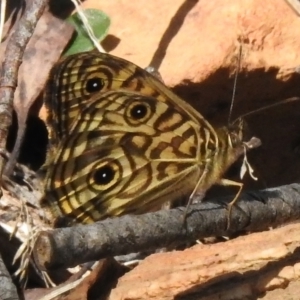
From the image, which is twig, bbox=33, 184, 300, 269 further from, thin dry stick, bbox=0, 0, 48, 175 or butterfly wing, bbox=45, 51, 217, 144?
thin dry stick, bbox=0, 0, 48, 175

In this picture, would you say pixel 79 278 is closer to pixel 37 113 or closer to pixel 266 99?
pixel 37 113

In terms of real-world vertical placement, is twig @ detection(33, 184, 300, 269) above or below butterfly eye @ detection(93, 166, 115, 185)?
below

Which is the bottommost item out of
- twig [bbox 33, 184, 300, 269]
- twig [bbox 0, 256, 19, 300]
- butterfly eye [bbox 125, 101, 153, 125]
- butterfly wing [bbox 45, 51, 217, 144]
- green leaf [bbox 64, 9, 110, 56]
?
twig [bbox 0, 256, 19, 300]

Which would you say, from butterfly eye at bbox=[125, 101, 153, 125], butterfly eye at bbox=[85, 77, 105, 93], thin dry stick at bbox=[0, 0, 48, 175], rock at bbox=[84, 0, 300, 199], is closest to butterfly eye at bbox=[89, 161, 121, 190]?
butterfly eye at bbox=[125, 101, 153, 125]

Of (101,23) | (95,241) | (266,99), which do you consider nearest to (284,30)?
(266,99)

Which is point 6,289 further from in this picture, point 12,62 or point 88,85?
point 12,62

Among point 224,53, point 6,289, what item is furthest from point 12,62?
point 6,289
